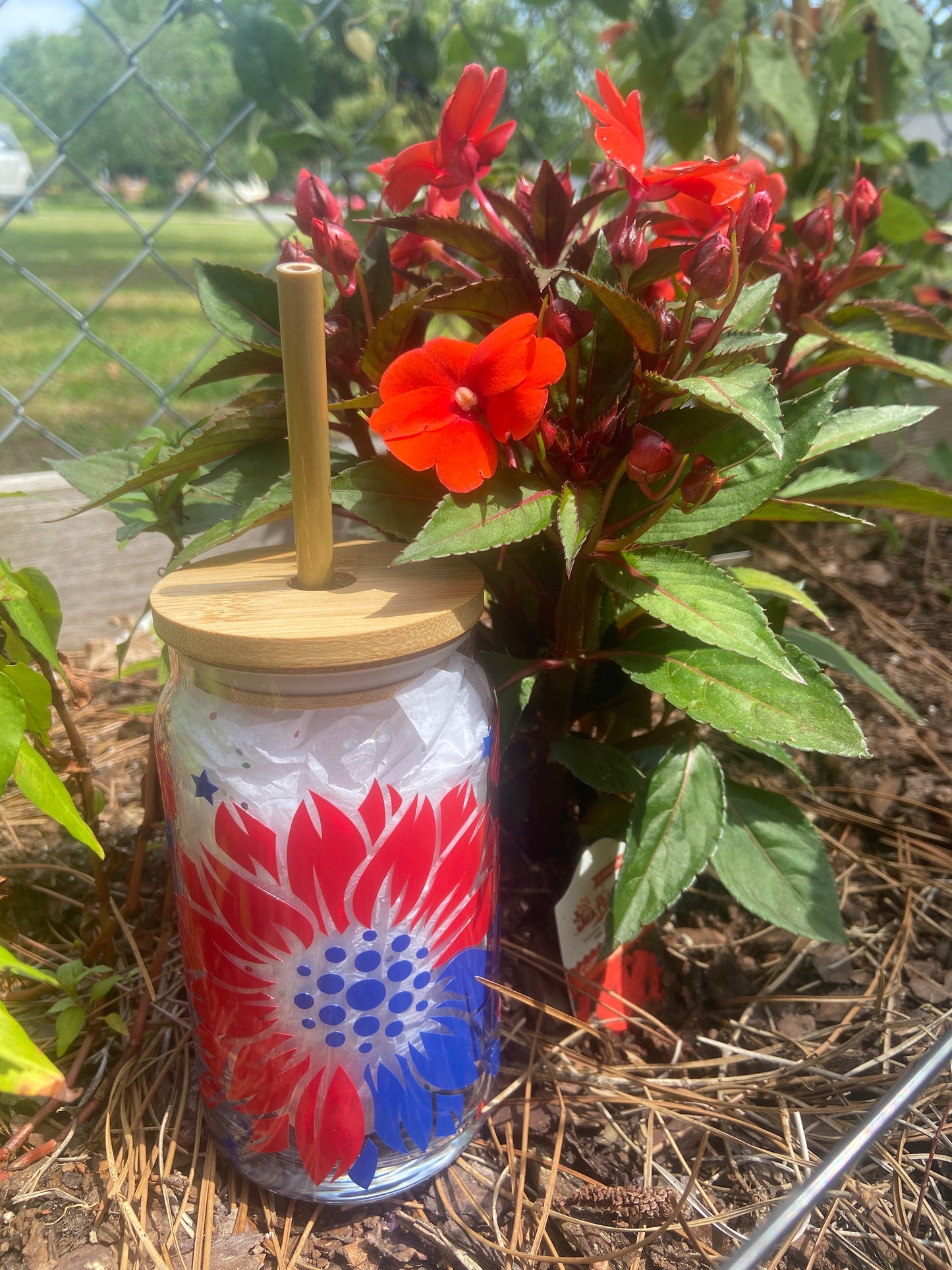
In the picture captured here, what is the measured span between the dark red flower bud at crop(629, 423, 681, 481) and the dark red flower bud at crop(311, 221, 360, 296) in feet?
0.94

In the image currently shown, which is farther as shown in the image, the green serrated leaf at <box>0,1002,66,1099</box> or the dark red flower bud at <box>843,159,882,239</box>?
the dark red flower bud at <box>843,159,882,239</box>

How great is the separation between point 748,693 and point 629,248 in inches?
13.9

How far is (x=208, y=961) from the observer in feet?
2.33

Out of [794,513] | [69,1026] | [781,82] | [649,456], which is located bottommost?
[69,1026]

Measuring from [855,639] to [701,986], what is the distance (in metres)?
0.73

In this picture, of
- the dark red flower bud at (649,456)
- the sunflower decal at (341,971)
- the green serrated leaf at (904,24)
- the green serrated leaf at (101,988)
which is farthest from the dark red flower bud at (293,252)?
the green serrated leaf at (904,24)

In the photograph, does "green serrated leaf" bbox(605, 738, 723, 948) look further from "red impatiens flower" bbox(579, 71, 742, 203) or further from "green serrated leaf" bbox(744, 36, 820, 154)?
"green serrated leaf" bbox(744, 36, 820, 154)

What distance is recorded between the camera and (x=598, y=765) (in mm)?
849

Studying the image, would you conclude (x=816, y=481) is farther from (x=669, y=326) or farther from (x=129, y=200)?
(x=129, y=200)

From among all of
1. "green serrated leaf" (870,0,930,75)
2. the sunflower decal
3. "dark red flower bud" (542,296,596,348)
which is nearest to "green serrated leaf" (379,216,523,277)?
"dark red flower bud" (542,296,596,348)

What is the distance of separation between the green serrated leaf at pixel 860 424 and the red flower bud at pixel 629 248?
0.30 meters

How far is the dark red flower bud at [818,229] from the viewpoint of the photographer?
2.67 ft

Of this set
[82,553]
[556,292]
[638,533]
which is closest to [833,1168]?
[638,533]

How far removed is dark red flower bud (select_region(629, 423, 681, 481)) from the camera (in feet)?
2.04
